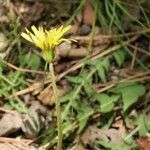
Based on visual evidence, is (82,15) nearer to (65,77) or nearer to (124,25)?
(124,25)

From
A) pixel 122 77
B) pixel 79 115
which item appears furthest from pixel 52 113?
pixel 122 77

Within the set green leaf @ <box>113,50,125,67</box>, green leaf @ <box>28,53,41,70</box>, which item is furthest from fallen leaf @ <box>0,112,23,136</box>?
green leaf @ <box>113,50,125,67</box>

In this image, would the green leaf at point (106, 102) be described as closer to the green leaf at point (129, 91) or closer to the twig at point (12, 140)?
the green leaf at point (129, 91)

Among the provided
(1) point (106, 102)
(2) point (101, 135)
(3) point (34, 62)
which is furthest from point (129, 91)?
(3) point (34, 62)

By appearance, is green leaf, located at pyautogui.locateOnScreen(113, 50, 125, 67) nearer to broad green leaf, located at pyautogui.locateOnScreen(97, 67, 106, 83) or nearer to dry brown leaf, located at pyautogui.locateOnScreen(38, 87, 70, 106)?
broad green leaf, located at pyautogui.locateOnScreen(97, 67, 106, 83)

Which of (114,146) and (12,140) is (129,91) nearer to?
(114,146)

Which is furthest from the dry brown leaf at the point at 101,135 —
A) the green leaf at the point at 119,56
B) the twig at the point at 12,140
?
the green leaf at the point at 119,56
